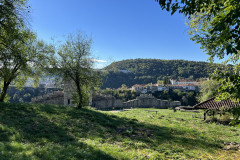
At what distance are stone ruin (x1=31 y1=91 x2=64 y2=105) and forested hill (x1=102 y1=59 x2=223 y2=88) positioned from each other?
100 m

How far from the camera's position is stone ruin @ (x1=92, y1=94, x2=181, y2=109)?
50625mm

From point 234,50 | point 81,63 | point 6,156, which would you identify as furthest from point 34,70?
point 234,50

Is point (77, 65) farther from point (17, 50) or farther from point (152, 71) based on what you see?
point (152, 71)

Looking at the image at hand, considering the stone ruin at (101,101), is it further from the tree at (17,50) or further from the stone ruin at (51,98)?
the tree at (17,50)

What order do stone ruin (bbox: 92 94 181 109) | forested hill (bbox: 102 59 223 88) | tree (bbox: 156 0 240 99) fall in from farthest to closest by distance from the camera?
forested hill (bbox: 102 59 223 88) → stone ruin (bbox: 92 94 181 109) → tree (bbox: 156 0 240 99)

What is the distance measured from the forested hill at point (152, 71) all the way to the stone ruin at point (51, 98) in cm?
10029

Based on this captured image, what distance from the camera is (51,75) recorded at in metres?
20.1

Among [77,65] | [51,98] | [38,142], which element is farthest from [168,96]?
[38,142]

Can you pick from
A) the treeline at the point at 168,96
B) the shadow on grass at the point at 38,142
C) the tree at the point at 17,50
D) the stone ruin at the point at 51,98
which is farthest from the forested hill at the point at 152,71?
the shadow on grass at the point at 38,142

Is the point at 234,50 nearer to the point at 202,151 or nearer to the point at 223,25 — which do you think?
the point at 223,25

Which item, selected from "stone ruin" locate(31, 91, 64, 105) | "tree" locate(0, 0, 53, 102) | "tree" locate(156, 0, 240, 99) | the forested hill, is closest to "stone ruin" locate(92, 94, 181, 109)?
"stone ruin" locate(31, 91, 64, 105)

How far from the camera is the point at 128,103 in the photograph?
60.7 meters

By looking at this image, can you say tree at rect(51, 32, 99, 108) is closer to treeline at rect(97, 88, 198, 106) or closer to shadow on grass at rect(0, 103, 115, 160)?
shadow on grass at rect(0, 103, 115, 160)

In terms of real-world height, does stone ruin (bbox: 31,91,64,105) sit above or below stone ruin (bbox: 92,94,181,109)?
above
